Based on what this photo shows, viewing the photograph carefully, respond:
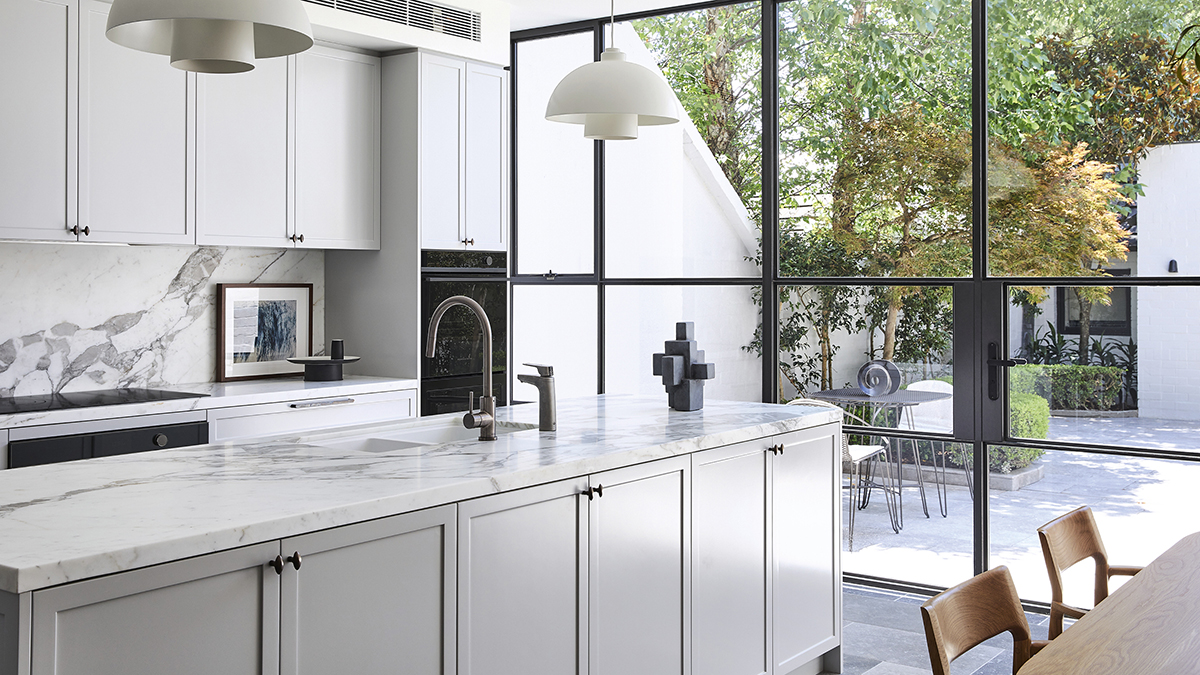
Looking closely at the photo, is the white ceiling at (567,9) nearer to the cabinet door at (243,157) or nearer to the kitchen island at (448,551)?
the cabinet door at (243,157)

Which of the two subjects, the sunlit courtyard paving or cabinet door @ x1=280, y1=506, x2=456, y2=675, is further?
the sunlit courtyard paving

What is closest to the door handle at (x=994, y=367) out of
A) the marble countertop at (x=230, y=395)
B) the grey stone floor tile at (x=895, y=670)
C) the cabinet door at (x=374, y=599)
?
the grey stone floor tile at (x=895, y=670)

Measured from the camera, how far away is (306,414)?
15.2 ft

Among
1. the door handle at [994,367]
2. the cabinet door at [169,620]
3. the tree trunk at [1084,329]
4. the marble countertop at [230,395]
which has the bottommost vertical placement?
the cabinet door at [169,620]

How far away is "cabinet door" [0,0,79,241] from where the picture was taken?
3793mm

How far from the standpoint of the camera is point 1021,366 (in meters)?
4.45

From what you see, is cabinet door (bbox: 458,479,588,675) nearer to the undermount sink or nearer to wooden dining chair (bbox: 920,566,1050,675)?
the undermount sink

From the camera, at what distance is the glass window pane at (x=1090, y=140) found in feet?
13.5

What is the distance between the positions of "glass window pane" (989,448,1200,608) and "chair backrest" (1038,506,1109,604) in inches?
65.6

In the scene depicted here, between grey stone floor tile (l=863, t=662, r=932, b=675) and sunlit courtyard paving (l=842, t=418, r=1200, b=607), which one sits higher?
sunlit courtyard paving (l=842, t=418, r=1200, b=607)

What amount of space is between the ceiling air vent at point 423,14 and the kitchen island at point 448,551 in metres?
2.35

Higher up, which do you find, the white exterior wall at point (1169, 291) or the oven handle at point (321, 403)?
the white exterior wall at point (1169, 291)

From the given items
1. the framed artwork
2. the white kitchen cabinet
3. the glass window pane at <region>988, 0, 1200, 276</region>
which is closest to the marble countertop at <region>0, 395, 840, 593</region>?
the white kitchen cabinet

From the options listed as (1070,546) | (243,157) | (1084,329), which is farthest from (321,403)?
(1084,329)
